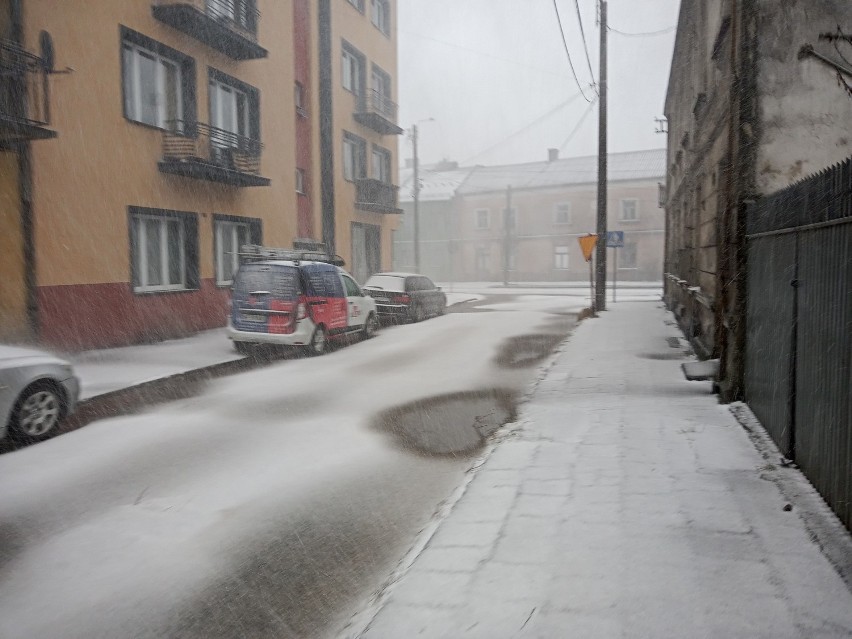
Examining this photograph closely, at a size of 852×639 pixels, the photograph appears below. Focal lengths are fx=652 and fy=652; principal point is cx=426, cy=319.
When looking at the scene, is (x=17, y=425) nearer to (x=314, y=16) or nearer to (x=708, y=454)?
(x=708, y=454)

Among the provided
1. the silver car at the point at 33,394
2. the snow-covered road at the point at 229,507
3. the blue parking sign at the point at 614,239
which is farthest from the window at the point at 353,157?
the silver car at the point at 33,394

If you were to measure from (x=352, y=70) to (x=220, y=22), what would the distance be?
10.7 metres

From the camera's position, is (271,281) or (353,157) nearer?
(271,281)

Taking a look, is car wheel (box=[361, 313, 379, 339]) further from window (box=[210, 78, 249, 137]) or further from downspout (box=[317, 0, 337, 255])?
downspout (box=[317, 0, 337, 255])

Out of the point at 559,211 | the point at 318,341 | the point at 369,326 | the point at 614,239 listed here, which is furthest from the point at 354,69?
the point at 559,211

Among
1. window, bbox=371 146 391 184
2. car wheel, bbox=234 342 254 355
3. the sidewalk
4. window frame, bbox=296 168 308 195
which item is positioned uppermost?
window, bbox=371 146 391 184

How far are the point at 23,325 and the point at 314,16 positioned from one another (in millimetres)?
14775

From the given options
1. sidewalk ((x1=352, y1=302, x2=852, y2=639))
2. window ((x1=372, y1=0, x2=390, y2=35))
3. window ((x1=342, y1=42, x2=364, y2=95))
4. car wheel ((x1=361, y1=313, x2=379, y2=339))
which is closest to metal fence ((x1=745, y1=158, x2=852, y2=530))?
sidewalk ((x1=352, y1=302, x2=852, y2=639))

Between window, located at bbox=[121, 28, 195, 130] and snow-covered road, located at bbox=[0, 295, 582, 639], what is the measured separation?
812 centimetres

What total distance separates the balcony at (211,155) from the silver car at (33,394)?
844 cm

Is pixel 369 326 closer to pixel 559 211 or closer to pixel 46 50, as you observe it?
pixel 46 50

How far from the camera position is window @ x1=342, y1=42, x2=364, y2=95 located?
24.0 metres

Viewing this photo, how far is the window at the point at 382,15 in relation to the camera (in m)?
27.1

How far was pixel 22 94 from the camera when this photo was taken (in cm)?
1071
